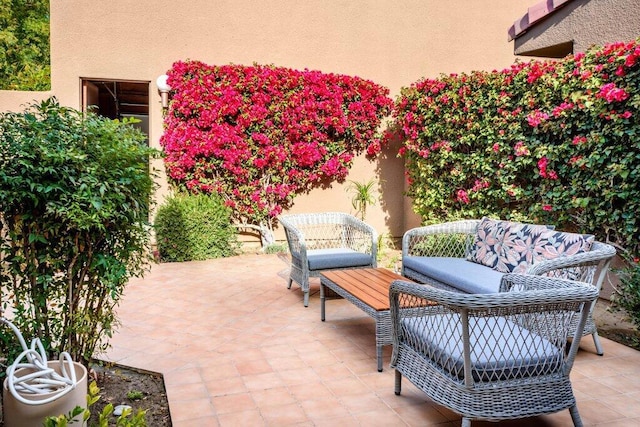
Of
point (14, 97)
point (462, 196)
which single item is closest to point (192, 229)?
point (14, 97)

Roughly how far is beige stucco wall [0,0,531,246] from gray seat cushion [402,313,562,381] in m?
5.98

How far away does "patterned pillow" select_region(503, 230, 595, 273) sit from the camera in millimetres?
3641

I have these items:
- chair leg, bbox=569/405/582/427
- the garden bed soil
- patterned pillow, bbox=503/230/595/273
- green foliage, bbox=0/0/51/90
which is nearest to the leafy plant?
patterned pillow, bbox=503/230/595/273

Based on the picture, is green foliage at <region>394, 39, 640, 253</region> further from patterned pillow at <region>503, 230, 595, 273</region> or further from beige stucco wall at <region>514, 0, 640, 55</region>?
patterned pillow at <region>503, 230, 595, 273</region>

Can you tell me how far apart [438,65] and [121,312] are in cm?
701

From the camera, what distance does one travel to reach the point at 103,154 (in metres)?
2.49

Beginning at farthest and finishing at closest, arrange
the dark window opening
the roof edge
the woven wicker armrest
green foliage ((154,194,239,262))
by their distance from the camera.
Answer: the dark window opening < green foliage ((154,194,239,262)) < the roof edge < the woven wicker armrest

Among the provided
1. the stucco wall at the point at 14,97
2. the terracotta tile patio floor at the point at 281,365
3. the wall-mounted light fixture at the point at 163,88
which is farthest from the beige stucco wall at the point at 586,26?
the stucco wall at the point at 14,97

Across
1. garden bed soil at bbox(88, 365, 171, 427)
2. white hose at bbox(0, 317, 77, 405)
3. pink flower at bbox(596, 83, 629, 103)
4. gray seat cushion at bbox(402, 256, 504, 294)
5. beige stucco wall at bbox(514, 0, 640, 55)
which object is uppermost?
beige stucco wall at bbox(514, 0, 640, 55)

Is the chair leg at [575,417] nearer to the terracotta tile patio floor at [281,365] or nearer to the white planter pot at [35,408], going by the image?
the terracotta tile patio floor at [281,365]

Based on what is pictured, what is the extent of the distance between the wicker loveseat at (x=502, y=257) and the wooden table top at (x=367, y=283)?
0.52m

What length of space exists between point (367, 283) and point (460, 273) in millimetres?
870

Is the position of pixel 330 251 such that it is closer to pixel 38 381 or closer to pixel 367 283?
pixel 367 283

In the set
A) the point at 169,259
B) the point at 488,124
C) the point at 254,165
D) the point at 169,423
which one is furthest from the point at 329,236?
the point at 169,423
